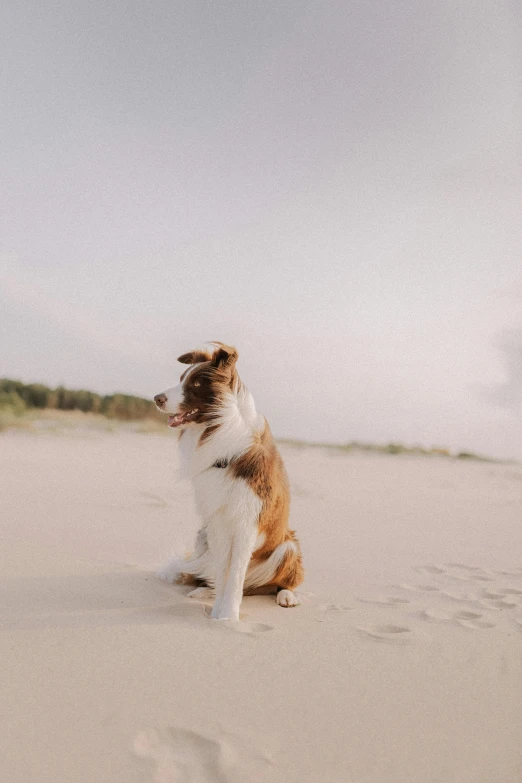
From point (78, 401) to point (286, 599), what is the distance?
17117 mm

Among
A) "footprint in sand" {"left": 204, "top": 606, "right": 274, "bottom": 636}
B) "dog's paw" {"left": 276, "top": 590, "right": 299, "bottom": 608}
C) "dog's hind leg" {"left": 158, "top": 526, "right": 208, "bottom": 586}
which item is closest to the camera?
"footprint in sand" {"left": 204, "top": 606, "right": 274, "bottom": 636}

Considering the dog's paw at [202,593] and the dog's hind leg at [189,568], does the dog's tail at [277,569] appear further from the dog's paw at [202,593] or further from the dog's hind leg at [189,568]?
the dog's hind leg at [189,568]

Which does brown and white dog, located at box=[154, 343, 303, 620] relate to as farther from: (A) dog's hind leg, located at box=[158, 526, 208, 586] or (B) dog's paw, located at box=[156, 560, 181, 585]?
(B) dog's paw, located at box=[156, 560, 181, 585]

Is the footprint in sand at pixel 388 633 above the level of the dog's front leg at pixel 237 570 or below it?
below

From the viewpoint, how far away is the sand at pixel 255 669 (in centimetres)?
194

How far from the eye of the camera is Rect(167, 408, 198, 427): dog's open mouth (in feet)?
11.8

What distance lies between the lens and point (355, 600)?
3.93m

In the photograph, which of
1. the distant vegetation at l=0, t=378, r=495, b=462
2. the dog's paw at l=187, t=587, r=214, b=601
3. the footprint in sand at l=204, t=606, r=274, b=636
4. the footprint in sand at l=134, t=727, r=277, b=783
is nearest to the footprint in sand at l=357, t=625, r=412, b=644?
the footprint in sand at l=204, t=606, r=274, b=636

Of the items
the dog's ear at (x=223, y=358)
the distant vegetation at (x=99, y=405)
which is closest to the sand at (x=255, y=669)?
the dog's ear at (x=223, y=358)

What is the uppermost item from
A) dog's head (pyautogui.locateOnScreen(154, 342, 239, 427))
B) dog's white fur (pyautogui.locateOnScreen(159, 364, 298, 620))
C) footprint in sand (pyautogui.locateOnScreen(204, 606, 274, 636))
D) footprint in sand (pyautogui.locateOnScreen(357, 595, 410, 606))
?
dog's head (pyautogui.locateOnScreen(154, 342, 239, 427))

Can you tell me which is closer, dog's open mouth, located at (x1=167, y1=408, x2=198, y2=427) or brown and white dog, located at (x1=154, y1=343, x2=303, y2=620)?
brown and white dog, located at (x1=154, y1=343, x2=303, y2=620)

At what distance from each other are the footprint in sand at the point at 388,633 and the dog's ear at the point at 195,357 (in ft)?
6.24

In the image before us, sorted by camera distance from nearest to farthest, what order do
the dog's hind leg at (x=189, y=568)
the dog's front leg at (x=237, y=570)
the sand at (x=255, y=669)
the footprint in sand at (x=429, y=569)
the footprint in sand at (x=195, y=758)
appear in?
the footprint in sand at (x=195, y=758) < the sand at (x=255, y=669) < the dog's front leg at (x=237, y=570) < the dog's hind leg at (x=189, y=568) < the footprint in sand at (x=429, y=569)

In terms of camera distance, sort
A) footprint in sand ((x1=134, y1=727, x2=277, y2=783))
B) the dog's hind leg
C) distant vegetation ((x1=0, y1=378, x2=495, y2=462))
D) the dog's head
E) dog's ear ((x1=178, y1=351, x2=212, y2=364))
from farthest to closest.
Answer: distant vegetation ((x1=0, y1=378, x2=495, y2=462)) < the dog's hind leg < dog's ear ((x1=178, y1=351, x2=212, y2=364)) < the dog's head < footprint in sand ((x1=134, y1=727, x2=277, y2=783))
